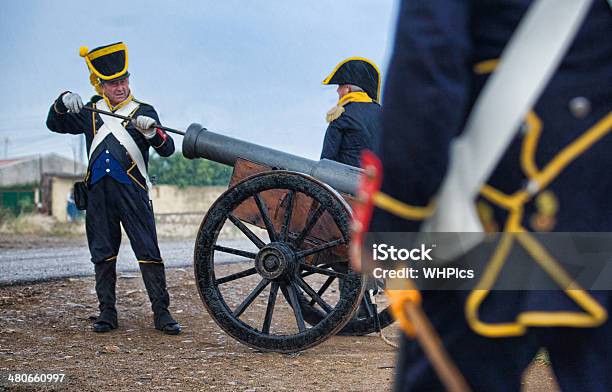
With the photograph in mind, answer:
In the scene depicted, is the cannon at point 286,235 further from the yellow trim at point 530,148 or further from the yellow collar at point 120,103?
the yellow trim at point 530,148

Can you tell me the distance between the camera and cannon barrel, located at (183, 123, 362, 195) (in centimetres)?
586

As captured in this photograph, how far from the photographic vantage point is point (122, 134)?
21.4 ft

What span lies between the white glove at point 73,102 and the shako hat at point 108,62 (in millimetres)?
257

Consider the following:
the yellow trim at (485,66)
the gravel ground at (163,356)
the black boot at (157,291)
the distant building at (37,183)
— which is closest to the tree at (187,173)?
the distant building at (37,183)

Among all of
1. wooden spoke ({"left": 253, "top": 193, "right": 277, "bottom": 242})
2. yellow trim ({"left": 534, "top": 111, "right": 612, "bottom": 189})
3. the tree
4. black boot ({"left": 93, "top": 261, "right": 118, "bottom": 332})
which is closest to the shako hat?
black boot ({"left": 93, "top": 261, "right": 118, "bottom": 332})

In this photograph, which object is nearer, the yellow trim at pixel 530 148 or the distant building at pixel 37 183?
the yellow trim at pixel 530 148

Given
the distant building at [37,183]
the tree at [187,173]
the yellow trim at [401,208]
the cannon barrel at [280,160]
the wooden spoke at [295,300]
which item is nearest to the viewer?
the yellow trim at [401,208]

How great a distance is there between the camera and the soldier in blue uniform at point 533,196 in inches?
68.5

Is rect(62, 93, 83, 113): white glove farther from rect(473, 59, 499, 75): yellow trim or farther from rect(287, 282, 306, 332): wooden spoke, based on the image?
rect(473, 59, 499, 75): yellow trim

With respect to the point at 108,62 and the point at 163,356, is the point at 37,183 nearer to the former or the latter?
the point at 108,62

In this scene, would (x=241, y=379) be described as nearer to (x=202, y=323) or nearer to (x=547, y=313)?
(x=202, y=323)

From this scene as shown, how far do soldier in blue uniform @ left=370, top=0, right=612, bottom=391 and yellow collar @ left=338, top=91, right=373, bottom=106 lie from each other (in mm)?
5195

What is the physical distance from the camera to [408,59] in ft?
5.56

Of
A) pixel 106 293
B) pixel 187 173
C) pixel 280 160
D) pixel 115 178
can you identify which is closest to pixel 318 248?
pixel 280 160
